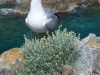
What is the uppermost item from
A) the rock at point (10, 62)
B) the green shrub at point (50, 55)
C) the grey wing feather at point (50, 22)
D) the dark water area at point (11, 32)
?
the grey wing feather at point (50, 22)

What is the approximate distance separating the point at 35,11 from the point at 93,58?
151cm

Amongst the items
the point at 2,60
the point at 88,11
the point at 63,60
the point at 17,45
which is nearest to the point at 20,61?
the point at 2,60

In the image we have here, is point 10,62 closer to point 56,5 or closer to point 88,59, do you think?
point 88,59

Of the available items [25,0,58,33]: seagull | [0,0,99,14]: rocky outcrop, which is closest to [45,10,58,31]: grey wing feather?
[25,0,58,33]: seagull

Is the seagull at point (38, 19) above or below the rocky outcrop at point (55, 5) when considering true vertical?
above

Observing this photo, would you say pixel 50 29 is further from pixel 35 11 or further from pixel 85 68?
pixel 85 68

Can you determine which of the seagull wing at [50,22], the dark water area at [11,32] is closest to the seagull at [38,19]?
the seagull wing at [50,22]

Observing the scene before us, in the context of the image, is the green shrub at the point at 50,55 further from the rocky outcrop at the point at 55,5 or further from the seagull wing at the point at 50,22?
the rocky outcrop at the point at 55,5

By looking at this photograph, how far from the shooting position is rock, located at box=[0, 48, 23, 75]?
4.11m

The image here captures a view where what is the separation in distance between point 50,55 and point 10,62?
642mm

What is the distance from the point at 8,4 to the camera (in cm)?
885

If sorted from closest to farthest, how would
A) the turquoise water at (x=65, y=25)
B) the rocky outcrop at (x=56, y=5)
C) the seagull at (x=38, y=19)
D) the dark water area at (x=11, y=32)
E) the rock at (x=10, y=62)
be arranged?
the rock at (x=10, y=62) → the seagull at (x=38, y=19) → the dark water area at (x=11, y=32) → the turquoise water at (x=65, y=25) → the rocky outcrop at (x=56, y=5)

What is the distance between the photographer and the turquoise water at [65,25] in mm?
6703

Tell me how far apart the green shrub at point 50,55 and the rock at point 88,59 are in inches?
3.8
